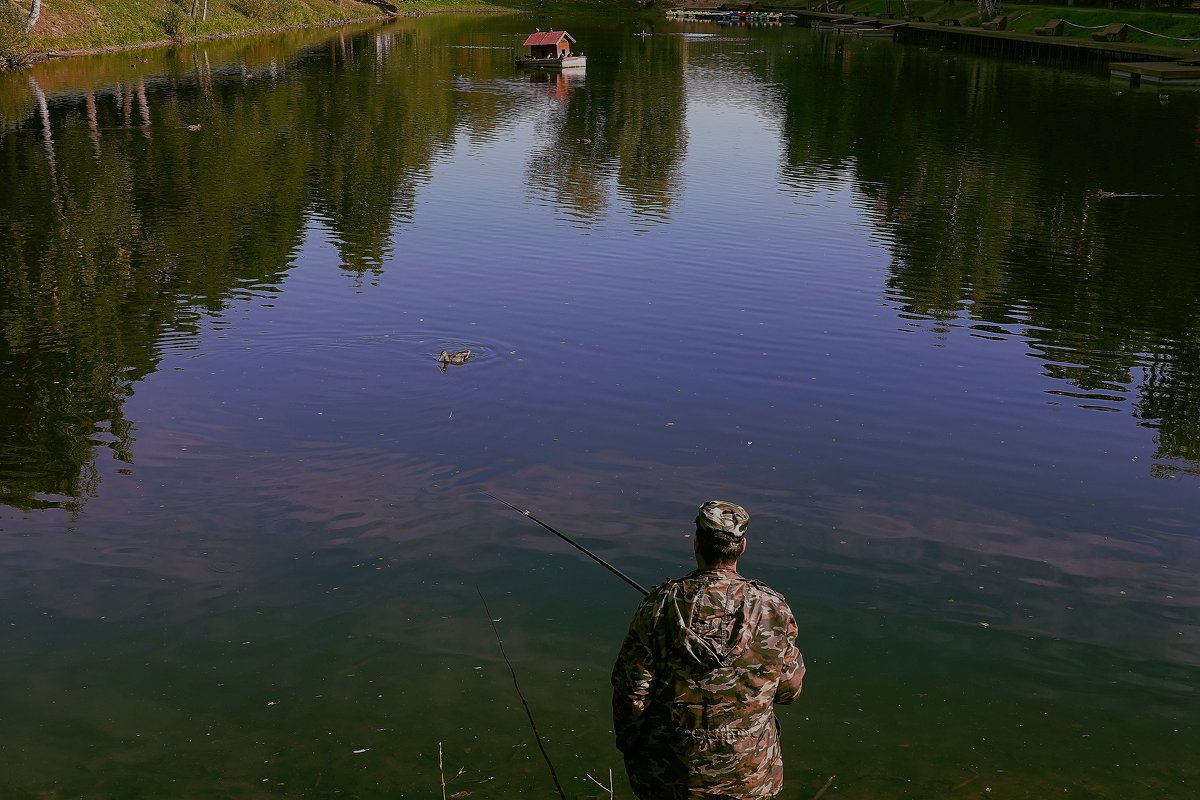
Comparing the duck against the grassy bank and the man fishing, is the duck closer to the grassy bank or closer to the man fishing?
the man fishing

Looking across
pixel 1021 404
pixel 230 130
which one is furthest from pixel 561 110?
pixel 1021 404

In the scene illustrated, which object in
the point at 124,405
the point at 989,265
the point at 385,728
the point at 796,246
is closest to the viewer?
the point at 385,728

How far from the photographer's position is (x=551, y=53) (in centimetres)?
7806

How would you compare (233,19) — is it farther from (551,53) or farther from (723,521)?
(723,521)

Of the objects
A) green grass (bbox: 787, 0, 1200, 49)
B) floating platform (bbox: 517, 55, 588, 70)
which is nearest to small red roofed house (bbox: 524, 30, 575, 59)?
floating platform (bbox: 517, 55, 588, 70)

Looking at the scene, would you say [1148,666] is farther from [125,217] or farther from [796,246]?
[125,217]

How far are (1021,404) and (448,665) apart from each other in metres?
9.91

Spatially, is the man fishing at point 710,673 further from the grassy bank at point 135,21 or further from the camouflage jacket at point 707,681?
the grassy bank at point 135,21

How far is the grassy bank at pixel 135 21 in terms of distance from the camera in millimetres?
65438

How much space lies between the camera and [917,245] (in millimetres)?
26609

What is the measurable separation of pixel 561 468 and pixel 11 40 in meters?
58.1

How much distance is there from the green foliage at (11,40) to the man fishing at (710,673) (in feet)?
211

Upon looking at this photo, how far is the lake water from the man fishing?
101 inches

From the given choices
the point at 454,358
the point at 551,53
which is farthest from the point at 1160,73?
the point at 454,358
